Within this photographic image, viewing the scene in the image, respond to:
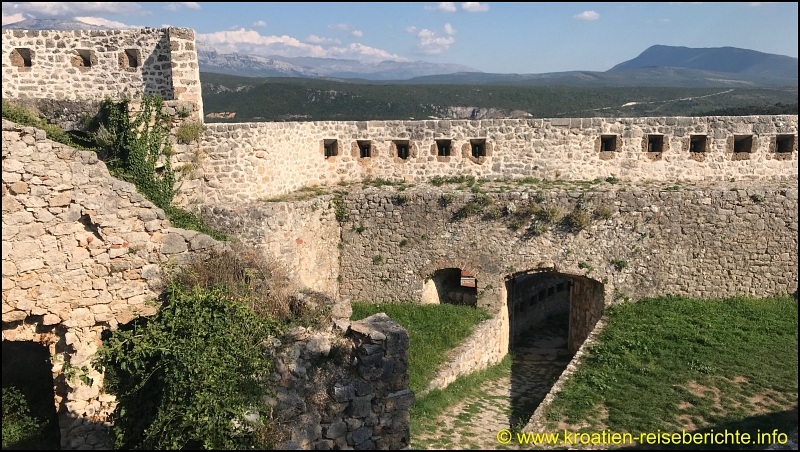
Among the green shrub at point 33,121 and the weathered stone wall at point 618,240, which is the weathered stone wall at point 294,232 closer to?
the weathered stone wall at point 618,240

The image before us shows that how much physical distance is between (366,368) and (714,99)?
2293 inches

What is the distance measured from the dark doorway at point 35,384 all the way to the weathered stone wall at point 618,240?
6723mm

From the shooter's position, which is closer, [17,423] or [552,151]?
[17,423]

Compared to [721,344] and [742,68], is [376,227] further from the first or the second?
[742,68]

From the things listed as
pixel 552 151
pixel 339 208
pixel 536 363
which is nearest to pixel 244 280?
pixel 339 208

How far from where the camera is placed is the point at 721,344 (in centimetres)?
1138

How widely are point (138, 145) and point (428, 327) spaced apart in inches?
272

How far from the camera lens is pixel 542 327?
18.8 m

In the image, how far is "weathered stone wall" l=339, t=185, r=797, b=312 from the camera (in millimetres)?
13078

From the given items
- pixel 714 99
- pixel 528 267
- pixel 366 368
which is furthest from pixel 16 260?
pixel 714 99

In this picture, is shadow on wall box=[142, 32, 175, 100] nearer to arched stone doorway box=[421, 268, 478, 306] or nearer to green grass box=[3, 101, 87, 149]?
green grass box=[3, 101, 87, 149]

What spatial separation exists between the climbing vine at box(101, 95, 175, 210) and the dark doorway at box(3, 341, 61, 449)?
3458 mm

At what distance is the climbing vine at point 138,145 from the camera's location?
988 centimetres

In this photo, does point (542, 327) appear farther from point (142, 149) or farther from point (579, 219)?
point (142, 149)
